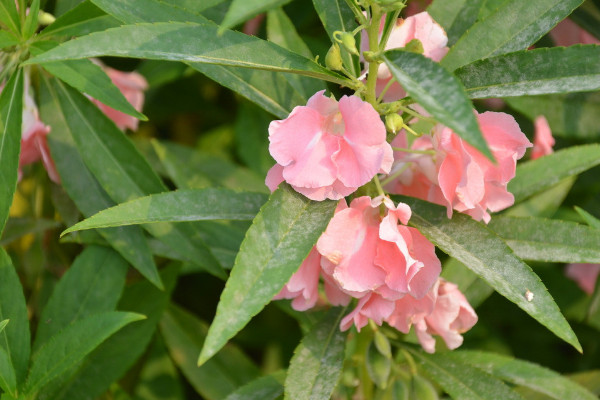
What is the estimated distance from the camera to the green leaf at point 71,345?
0.98m

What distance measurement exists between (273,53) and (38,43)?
442 millimetres

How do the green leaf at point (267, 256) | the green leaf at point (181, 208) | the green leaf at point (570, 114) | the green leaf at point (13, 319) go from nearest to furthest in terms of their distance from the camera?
the green leaf at point (267, 256) → the green leaf at point (181, 208) → the green leaf at point (13, 319) → the green leaf at point (570, 114)

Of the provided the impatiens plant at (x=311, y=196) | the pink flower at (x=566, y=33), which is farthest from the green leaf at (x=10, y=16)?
the pink flower at (x=566, y=33)

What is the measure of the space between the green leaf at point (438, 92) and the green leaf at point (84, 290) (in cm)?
62

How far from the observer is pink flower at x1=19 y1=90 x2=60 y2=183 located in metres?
1.17

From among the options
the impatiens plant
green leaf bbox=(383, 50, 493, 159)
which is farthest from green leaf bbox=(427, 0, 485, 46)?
green leaf bbox=(383, 50, 493, 159)

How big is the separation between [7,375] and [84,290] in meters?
0.23

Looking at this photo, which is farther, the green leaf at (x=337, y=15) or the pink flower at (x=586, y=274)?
the pink flower at (x=586, y=274)

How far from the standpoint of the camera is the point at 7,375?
3.23 ft

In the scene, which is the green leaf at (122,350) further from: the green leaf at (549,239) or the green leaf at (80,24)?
the green leaf at (549,239)

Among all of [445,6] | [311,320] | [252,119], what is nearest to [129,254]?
[311,320]

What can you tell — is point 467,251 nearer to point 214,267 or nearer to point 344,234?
point 344,234

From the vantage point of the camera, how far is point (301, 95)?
1.11m

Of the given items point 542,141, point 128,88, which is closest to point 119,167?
point 128,88
